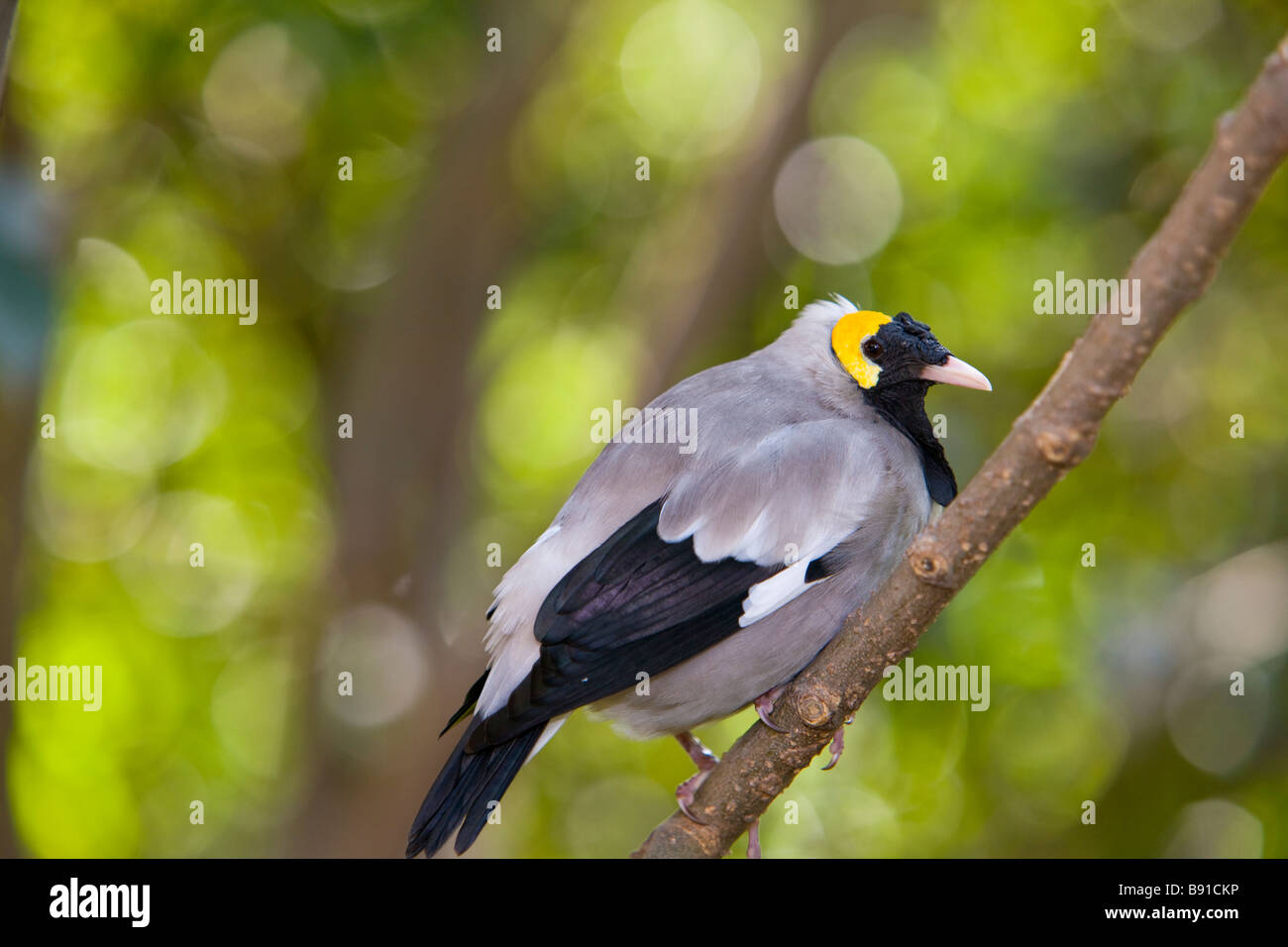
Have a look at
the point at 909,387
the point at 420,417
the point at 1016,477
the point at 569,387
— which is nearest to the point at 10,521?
the point at 420,417

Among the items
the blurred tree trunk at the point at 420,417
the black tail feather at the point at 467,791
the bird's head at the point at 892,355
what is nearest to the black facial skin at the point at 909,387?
the bird's head at the point at 892,355

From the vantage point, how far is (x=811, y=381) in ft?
10.4

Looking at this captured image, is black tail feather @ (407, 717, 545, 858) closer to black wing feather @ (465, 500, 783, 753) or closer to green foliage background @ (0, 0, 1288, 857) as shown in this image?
black wing feather @ (465, 500, 783, 753)

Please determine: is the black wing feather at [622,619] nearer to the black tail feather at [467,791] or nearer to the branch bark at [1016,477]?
the black tail feather at [467,791]

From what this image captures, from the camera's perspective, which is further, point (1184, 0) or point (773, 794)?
point (1184, 0)

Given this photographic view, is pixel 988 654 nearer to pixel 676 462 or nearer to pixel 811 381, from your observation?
pixel 811 381

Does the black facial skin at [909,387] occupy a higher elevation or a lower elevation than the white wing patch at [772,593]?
higher

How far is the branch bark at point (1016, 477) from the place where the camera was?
160 centimetres

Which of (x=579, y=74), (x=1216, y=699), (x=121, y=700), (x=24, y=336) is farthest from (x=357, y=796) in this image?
(x=579, y=74)

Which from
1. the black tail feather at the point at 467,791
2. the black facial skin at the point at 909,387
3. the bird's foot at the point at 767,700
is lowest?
the black tail feather at the point at 467,791

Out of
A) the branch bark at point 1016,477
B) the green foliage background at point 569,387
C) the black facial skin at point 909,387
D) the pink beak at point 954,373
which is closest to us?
the branch bark at point 1016,477

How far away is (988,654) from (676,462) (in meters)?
2.85

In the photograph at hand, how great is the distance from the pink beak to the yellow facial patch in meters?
0.15

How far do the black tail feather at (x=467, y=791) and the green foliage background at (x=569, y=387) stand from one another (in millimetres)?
2354
